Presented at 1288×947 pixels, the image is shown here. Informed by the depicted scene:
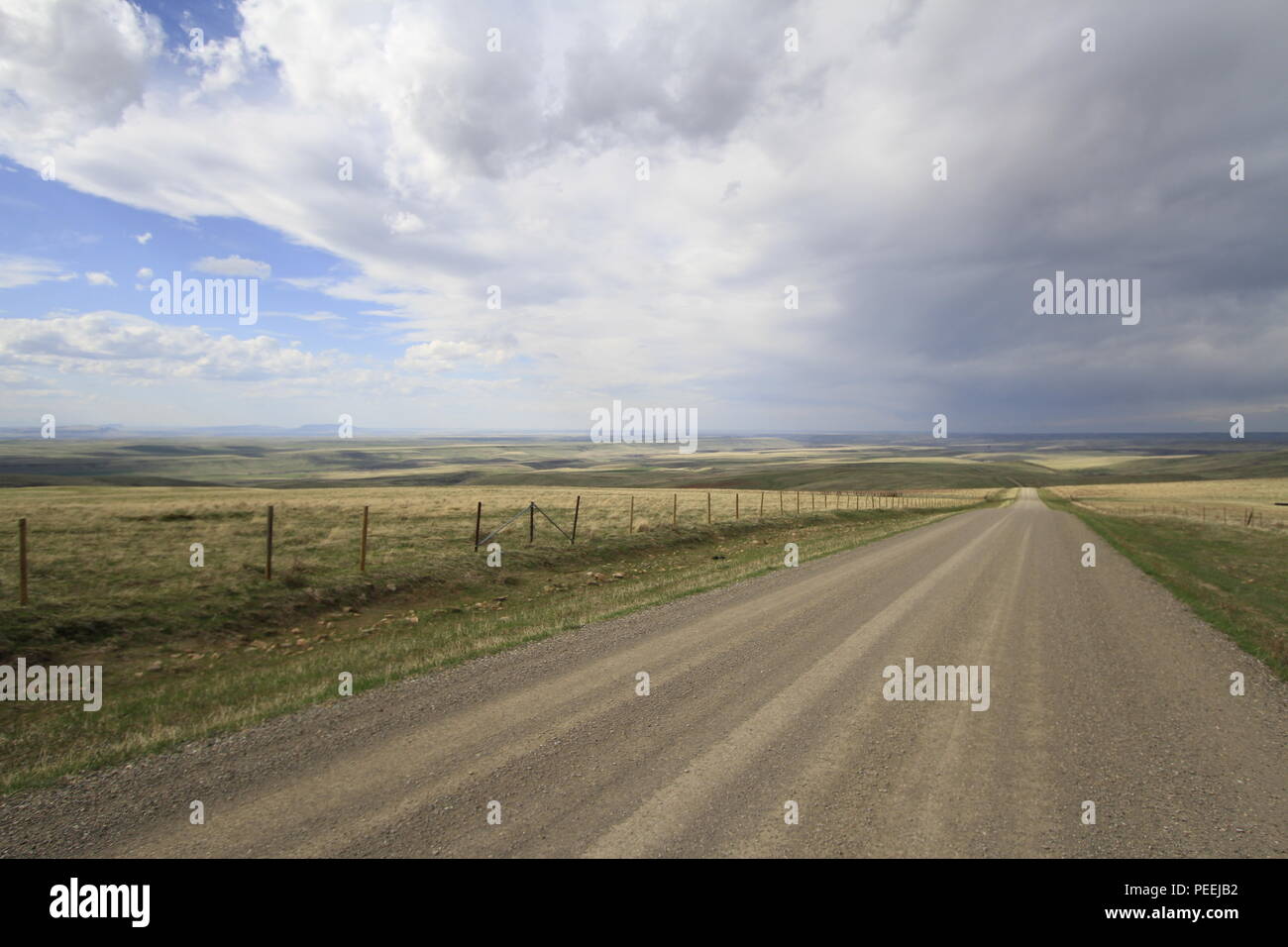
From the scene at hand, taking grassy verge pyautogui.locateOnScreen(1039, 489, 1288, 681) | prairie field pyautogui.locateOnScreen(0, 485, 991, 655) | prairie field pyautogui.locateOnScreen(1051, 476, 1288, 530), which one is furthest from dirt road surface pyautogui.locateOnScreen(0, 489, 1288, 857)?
prairie field pyautogui.locateOnScreen(1051, 476, 1288, 530)

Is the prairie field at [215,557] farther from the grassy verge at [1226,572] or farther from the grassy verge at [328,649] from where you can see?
the grassy verge at [1226,572]

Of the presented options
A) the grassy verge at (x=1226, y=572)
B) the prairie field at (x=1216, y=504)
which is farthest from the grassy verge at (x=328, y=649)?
the prairie field at (x=1216, y=504)

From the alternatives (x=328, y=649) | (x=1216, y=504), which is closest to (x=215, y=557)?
(x=328, y=649)

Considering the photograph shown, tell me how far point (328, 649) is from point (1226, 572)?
82.5 ft

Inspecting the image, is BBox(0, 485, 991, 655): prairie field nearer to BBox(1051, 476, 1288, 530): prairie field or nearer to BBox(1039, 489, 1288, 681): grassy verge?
BBox(1039, 489, 1288, 681): grassy verge

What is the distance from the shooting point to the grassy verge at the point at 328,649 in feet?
22.6

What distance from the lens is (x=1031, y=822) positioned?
4539 millimetres

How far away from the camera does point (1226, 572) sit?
1767 cm

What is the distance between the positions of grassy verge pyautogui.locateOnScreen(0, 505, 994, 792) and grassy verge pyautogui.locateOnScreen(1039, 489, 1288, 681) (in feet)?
31.5

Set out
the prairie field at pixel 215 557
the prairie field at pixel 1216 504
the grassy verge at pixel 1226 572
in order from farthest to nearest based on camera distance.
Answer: the prairie field at pixel 1216 504
the prairie field at pixel 215 557
the grassy verge at pixel 1226 572

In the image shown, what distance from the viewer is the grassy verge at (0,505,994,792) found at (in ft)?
22.6

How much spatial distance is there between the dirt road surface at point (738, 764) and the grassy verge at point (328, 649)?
2.04 ft
